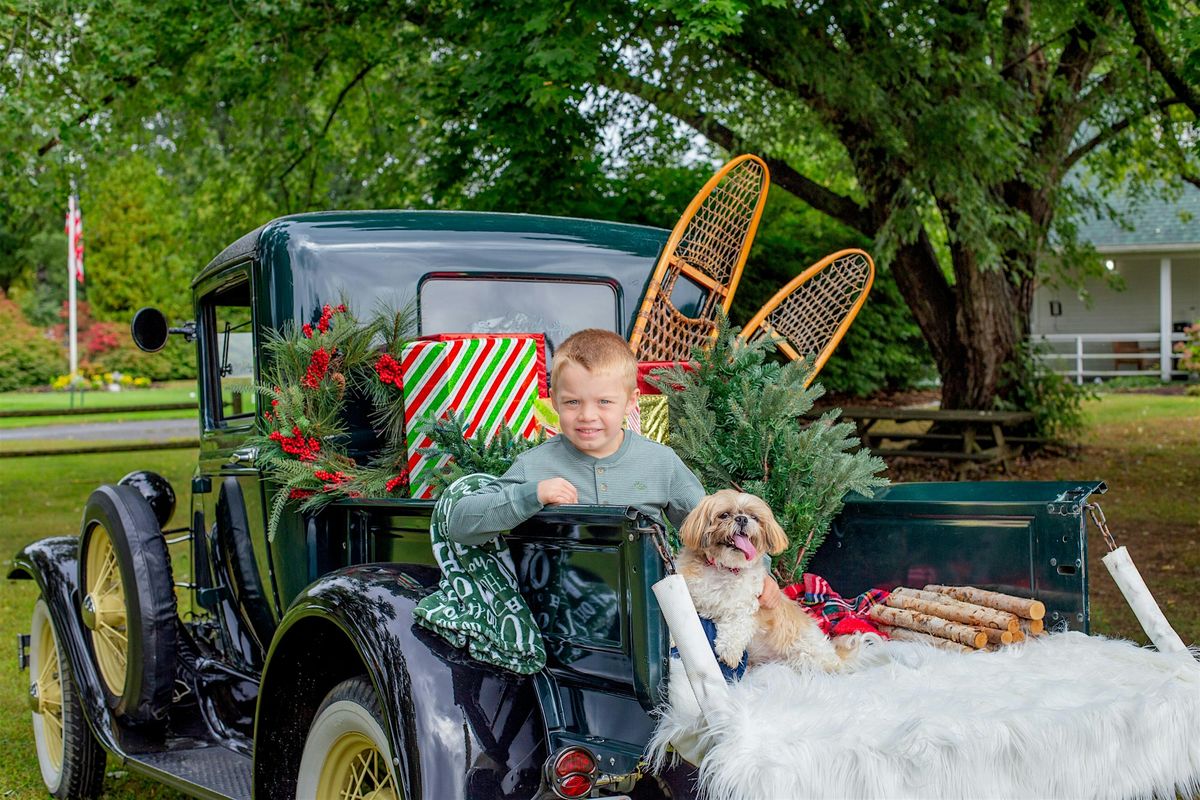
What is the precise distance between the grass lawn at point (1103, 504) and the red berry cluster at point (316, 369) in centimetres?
221

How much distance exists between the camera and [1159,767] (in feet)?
7.90

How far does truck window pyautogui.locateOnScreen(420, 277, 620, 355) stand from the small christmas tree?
2.38 ft

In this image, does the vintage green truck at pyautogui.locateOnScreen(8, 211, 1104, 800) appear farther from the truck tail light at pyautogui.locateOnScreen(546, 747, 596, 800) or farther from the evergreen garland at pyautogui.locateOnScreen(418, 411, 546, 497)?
the evergreen garland at pyautogui.locateOnScreen(418, 411, 546, 497)

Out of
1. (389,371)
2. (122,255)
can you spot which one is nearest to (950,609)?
(389,371)

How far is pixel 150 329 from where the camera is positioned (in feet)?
15.2

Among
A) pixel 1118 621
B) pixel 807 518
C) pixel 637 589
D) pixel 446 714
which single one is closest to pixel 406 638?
pixel 446 714

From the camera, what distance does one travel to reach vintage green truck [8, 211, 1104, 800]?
2471 mm

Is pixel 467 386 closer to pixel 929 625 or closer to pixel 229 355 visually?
pixel 929 625

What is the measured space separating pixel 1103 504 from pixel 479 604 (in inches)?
381

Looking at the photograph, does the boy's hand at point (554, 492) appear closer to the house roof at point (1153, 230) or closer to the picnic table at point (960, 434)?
the picnic table at point (960, 434)

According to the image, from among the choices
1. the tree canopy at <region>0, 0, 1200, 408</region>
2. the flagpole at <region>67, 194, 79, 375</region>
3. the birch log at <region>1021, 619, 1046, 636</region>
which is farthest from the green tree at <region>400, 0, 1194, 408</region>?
the flagpole at <region>67, 194, 79, 375</region>

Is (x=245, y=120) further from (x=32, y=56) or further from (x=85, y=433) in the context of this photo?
(x=85, y=433)

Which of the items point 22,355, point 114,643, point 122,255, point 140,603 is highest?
point 122,255

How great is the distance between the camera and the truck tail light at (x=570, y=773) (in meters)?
2.38
